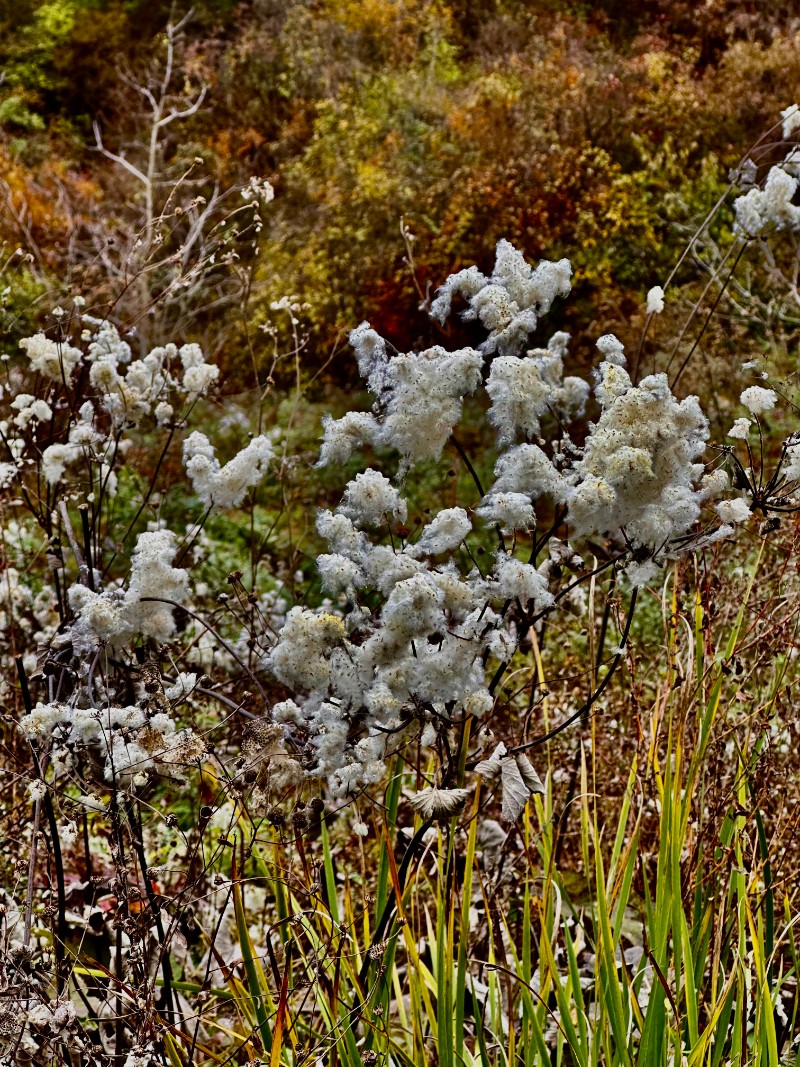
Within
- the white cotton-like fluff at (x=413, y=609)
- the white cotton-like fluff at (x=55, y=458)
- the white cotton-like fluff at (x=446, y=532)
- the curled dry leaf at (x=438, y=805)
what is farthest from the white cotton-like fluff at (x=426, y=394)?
the white cotton-like fluff at (x=55, y=458)

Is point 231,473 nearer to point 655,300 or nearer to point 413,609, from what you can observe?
point 413,609

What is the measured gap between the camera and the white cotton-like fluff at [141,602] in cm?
133

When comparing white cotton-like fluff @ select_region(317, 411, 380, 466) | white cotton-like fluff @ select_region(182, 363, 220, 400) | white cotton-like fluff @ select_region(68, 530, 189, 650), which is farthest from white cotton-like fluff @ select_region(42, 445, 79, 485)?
white cotton-like fluff @ select_region(317, 411, 380, 466)

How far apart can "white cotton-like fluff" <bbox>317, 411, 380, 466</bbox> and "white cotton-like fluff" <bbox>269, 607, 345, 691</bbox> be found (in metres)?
0.21

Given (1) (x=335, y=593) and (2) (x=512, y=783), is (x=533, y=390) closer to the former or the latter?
(1) (x=335, y=593)

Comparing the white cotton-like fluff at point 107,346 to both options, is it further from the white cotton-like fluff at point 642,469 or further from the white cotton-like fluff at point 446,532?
the white cotton-like fluff at point 642,469

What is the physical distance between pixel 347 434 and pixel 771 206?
3.17 feet

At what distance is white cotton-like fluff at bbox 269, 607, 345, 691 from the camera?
1252mm

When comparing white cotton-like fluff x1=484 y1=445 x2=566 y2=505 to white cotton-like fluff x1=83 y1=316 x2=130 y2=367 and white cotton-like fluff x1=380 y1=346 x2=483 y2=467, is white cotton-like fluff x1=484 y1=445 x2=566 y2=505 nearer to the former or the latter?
white cotton-like fluff x1=380 y1=346 x2=483 y2=467

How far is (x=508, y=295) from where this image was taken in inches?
56.0

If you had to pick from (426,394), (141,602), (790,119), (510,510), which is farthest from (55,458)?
(790,119)

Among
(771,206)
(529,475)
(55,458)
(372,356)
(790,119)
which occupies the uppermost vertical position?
(790,119)

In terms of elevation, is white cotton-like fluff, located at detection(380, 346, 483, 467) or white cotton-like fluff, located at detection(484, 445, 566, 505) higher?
white cotton-like fluff, located at detection(380, 346, 483, 467)

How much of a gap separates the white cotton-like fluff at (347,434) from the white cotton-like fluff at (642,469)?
280 millimetres
